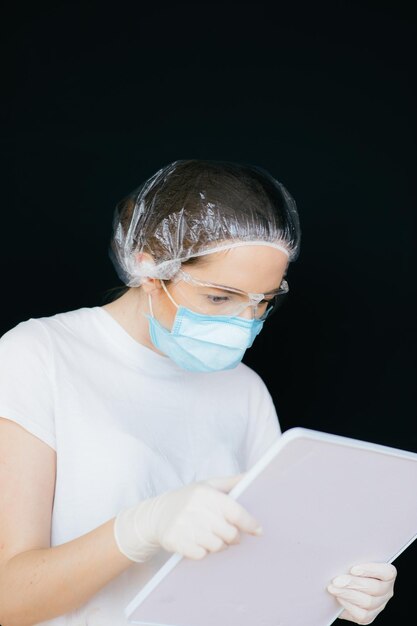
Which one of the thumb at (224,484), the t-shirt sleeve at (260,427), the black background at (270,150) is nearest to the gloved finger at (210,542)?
the thumb at (224,484)

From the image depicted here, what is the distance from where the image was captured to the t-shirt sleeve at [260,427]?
205 centimetres

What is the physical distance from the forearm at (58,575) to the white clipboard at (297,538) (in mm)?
86

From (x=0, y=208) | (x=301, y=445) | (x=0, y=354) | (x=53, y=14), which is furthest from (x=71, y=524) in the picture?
(x=53, y=14)

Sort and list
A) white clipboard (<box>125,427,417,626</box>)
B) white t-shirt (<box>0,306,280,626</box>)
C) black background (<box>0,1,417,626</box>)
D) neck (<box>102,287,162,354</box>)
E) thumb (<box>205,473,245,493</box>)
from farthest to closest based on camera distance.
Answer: black background (<box>0,1,417,626</box>)
neck (<box>102,287,162,354</box>)
white t-shirt (<box>0,306,280,626</box>)
thumb (<box>205,473,245,493</box>)
white clipboard (<box>125,427,417,626</box>)

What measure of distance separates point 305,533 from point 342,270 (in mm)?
1389

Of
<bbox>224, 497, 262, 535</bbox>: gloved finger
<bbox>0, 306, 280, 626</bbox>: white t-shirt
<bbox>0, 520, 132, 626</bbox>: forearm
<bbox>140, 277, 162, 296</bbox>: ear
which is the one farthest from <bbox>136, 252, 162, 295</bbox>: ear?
<bbox>224, 497, 262, 535</bbox>: gloved finger

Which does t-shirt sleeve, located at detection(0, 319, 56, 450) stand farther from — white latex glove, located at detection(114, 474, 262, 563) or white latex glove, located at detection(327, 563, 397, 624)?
white latex glove, located at detection(327, 563, 397, 624)

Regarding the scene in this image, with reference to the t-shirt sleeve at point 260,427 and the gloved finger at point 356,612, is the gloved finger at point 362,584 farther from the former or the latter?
the t-shirt sleeve at point 260,427

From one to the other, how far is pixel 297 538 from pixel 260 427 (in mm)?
676

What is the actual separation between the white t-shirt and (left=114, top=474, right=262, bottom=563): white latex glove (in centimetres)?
28

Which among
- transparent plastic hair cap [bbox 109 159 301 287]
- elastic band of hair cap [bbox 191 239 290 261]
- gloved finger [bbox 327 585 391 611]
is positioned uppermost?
transparent plastic hair cap [bbox 109 159 301 287]

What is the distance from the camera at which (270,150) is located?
8.80ft

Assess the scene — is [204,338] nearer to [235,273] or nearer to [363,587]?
[235,273]

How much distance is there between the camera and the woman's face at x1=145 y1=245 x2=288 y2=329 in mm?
1731
